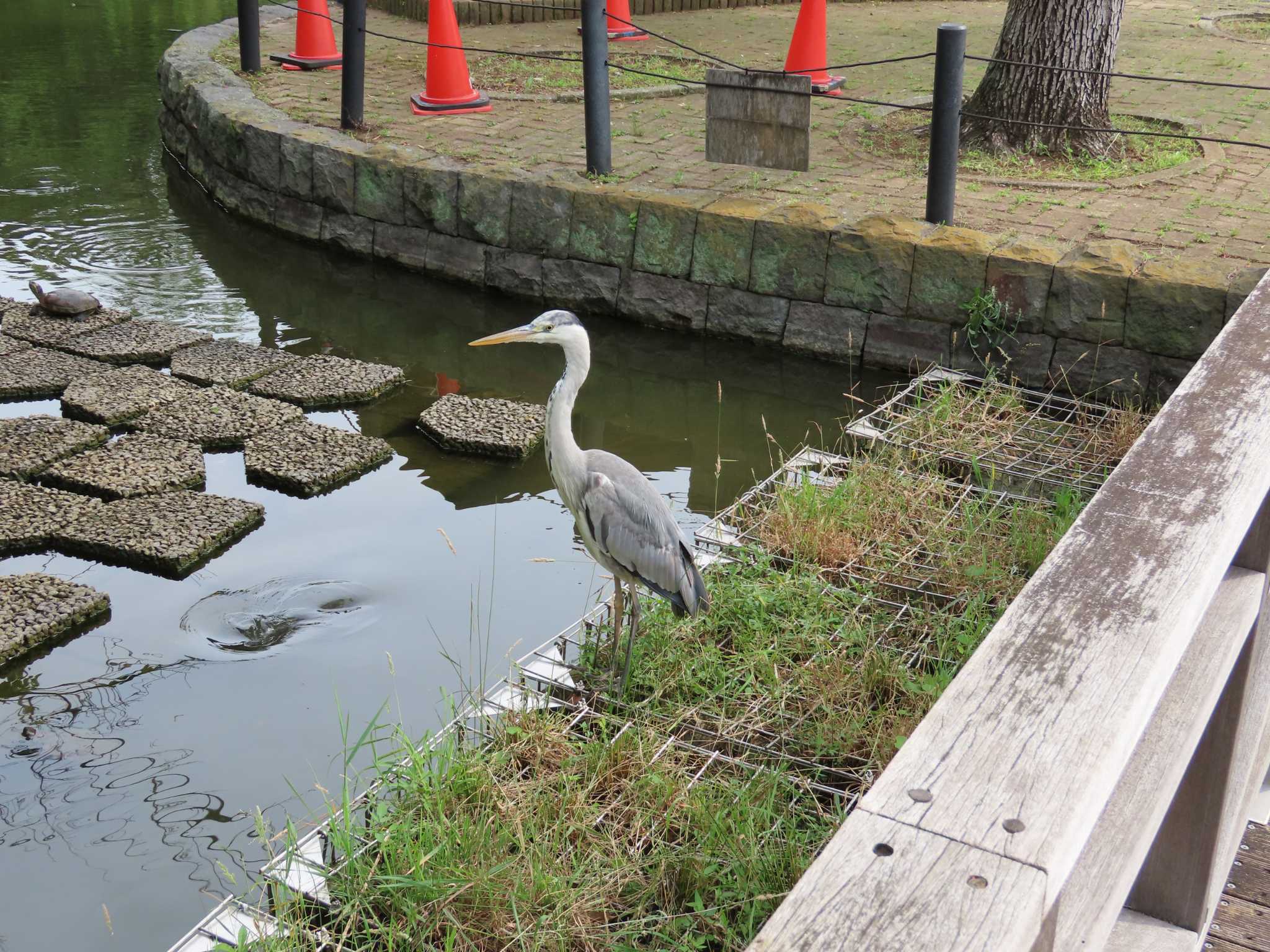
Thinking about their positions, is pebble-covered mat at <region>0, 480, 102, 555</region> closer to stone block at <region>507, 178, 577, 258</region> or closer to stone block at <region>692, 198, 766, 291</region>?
stone block at <region>507, 178, 577, 258</region>

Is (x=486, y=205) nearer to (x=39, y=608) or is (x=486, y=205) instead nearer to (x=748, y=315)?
(x=748, y=315)

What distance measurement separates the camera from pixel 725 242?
589 centimetres

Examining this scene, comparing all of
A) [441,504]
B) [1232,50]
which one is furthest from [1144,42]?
[441,504]

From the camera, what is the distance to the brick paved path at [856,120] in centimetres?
597

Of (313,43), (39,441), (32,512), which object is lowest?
(32,512)

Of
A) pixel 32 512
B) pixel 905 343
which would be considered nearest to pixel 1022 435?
pixel 905 343

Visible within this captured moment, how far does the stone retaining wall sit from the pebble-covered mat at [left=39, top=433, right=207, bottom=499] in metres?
2.30

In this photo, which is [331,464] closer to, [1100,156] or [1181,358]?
[1181,358]

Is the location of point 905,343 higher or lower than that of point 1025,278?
lower

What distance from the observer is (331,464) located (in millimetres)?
4711

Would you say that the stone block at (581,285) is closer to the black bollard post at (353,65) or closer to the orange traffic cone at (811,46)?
the black bollard post at (353,65)

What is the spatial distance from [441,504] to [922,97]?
5.37 m

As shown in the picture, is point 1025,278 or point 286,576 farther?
point 1025,278

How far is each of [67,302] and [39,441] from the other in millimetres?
1444
